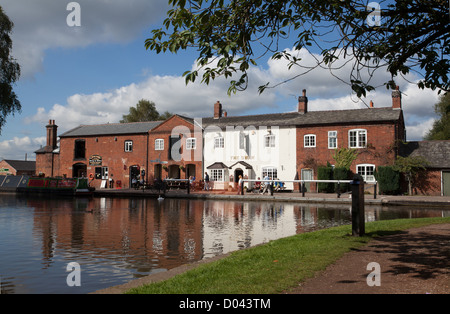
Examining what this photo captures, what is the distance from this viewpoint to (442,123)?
4569 cm

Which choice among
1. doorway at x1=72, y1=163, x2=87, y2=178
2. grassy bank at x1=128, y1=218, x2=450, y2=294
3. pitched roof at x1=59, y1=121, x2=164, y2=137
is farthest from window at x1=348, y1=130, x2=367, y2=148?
doorway at x1=72, y1=163, x2=87, y2=178

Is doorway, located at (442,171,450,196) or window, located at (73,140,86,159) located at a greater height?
window, located at (73,140,86,159)

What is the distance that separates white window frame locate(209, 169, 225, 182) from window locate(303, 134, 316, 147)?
28.2 ft

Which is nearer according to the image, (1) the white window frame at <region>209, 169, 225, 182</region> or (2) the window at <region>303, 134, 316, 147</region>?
(2) the window at <region>303, 134, 316, 147</region>

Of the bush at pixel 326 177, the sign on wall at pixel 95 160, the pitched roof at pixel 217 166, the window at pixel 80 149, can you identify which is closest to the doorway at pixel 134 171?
the sign on wall at pixel 95 160

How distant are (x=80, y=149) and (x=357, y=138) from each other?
101 ft

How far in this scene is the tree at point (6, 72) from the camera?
25.1 meters

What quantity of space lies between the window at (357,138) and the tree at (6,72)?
85.1 feet

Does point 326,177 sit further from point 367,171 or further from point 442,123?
point 442,123

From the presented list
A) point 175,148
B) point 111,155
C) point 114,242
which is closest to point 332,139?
point 175,148

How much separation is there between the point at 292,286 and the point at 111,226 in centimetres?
953

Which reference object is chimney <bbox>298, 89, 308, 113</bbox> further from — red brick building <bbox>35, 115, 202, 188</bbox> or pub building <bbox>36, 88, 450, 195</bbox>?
red brick building <bbox>35, 115, 202, 188</bbox>

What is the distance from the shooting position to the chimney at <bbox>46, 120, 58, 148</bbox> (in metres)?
44.4

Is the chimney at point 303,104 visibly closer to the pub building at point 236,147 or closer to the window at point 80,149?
the pub building at point 236,147
